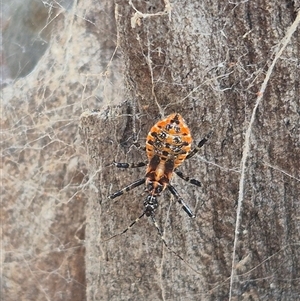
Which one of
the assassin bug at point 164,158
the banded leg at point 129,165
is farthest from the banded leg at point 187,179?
the banded leg at point 129,165

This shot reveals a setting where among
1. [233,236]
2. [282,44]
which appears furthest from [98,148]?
[282,44]

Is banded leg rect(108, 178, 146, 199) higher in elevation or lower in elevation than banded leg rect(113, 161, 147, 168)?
lower

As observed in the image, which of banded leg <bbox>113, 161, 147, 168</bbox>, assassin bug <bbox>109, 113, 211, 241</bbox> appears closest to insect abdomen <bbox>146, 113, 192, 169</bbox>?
assassin bug <bbox>109, 113, 211, 241</bbox>

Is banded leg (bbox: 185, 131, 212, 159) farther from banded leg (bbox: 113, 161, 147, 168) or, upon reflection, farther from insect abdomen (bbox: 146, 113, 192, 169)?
banded leg (bbox: 113, 161, 147, 168)

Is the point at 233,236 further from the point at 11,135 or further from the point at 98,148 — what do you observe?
the point at 11,135

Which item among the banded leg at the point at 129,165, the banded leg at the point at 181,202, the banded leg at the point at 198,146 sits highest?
the banded leg at the point at 198,146

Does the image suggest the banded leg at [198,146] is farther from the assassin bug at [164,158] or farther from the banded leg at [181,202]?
the banded leg at [181,202]

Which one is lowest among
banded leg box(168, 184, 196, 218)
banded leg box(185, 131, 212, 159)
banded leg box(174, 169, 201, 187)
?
banded leg box(168, 184, 196, 218)

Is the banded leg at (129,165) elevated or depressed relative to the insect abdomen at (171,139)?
depressed
